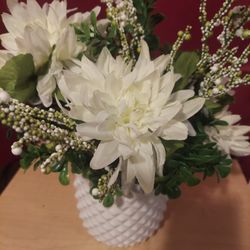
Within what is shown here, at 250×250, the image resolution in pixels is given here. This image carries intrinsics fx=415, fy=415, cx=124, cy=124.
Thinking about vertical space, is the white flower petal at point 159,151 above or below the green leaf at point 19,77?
below

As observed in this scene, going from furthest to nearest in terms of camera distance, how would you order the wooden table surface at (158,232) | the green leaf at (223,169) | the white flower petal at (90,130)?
1. the wooden table surface at (158,232)
2. the green leaf at (223,169)
3. the white flower petal at (90,130)

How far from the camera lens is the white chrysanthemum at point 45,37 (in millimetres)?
490

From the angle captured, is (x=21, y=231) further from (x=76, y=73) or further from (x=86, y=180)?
(x=76, y=73)

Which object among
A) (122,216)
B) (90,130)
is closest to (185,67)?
(90,130)

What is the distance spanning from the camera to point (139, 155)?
1.51 feet

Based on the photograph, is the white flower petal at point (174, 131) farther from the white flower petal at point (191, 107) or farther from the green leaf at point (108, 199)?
the green leaf at point (108, 199)

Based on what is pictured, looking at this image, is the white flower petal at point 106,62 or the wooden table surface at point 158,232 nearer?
the white flower petal at point 106,62

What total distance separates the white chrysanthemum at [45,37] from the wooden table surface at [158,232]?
35 cm

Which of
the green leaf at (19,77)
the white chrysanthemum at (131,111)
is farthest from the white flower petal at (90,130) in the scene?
the green leaf at (19,77)

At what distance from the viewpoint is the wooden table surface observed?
0.75 metres

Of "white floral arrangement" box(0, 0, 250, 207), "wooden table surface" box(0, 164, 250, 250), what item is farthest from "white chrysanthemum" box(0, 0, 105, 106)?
"wooden table surface" box(0, 164, 250, 250)

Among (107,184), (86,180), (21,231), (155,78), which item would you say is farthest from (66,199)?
(155,78)

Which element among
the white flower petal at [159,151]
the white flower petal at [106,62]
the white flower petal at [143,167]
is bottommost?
the white flower petal at [143,167]

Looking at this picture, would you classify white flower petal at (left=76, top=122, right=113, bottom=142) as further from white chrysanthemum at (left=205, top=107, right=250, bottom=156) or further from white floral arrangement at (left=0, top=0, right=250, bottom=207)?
white chrysanthemum at (left=205, top=107, right=250, bottom=156)
